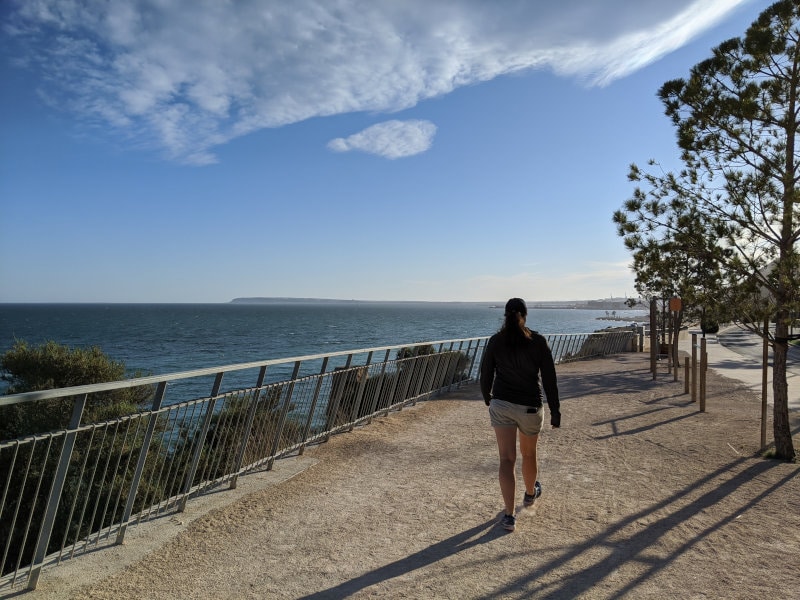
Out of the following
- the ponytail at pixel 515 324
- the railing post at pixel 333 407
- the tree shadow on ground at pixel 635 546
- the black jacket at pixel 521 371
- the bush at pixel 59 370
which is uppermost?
the ponytail at pixel 515 324

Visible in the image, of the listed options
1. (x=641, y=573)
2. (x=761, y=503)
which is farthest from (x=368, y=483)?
(x=761, y=503)

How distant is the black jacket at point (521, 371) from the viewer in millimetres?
4871

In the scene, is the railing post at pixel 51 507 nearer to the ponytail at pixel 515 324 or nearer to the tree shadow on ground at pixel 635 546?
the tree shadow on ground at pixel 635 546

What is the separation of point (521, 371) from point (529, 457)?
0.80 metres

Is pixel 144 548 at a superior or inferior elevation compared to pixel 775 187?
inferior

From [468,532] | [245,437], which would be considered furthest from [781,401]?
[245,437]

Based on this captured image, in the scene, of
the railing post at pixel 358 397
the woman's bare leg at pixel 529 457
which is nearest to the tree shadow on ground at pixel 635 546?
the woman's bare leg at pixel 529 457

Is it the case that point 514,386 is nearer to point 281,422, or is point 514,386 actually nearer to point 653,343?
point 281,422

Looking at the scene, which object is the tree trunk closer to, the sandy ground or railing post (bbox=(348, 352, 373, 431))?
the sandy ground

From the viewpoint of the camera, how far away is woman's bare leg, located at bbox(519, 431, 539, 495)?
501 cm

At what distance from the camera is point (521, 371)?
4859 mm

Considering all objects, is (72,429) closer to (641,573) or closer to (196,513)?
(196,513)

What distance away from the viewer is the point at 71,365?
15.1 m

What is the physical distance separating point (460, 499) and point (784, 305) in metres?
4.83
